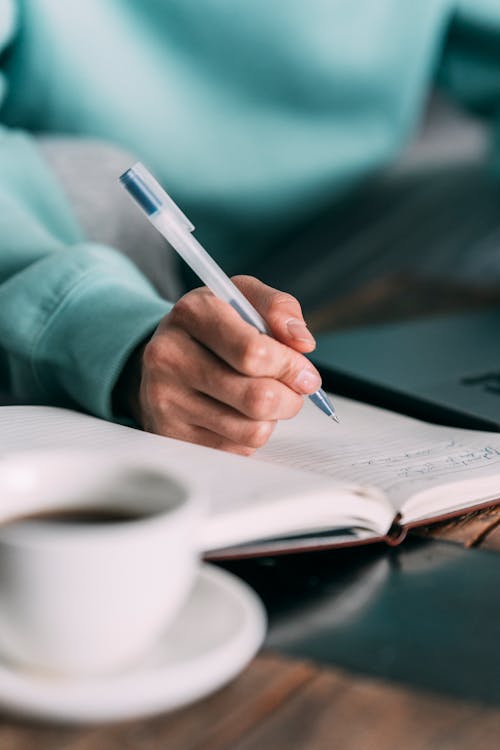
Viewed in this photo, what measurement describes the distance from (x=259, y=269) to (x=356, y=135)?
24 cm

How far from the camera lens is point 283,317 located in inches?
20.2

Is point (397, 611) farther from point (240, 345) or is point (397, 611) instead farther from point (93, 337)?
point (93, 337)

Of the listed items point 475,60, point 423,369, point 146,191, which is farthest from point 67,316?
point 475,60

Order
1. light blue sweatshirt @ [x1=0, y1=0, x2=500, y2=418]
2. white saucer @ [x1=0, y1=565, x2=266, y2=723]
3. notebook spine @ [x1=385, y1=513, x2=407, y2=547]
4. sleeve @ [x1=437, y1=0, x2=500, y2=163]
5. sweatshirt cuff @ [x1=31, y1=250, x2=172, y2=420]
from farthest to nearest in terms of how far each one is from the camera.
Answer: sleeve @ [x1=437, y1=0, x2=500, y2=163]
light blue sweatshirt @ [x1=0, y1=0, x2=500, y2=418]
sweatshirt cuff @ [x1=31, y1=250, x2=172, y2=420]
notebook spine @ [x1=385, y1=513, x2=407, y2=547]
white saucer @ [x1=0, y1=565, x2=266, y2=723]

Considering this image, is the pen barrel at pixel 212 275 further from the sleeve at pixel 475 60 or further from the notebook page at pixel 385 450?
the sleeve at pixel 475 60

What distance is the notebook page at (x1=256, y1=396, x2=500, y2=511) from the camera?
1.59 feet

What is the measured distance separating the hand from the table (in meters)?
0.09

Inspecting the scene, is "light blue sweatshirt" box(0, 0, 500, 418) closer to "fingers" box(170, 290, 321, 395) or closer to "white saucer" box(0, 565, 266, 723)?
"fingers" box(170, 290, 321, 395)

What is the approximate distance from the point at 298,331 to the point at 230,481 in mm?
120

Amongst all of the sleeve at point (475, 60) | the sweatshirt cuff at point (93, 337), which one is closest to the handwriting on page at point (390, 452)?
the sweatshirt cuff at point (93, 337)

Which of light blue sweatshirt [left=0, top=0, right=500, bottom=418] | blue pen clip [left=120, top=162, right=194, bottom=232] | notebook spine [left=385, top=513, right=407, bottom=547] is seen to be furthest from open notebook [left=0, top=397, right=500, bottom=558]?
light blue sweatshirt [left=0, top=0, right=500, bottom=418]

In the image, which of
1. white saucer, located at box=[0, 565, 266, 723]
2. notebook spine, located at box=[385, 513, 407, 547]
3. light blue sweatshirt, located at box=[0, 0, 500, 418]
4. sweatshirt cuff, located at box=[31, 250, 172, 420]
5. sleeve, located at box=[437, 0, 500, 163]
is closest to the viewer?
white saucer, located at box=[0, 565, 266, 723]

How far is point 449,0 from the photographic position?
50.1 inches

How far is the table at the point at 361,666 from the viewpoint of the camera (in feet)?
1.00
